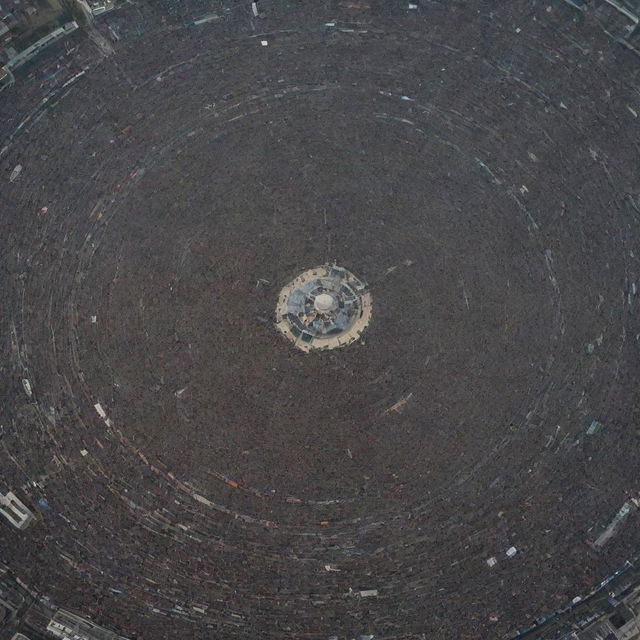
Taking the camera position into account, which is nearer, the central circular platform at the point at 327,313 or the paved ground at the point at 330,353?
the paved ground at the point at 330,353

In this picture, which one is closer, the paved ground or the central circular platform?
the paved ground

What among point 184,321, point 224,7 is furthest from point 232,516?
point 224,7

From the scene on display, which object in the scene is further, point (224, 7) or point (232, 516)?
point (224, 7)

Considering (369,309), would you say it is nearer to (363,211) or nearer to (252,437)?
(363,211)

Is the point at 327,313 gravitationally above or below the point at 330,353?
above
